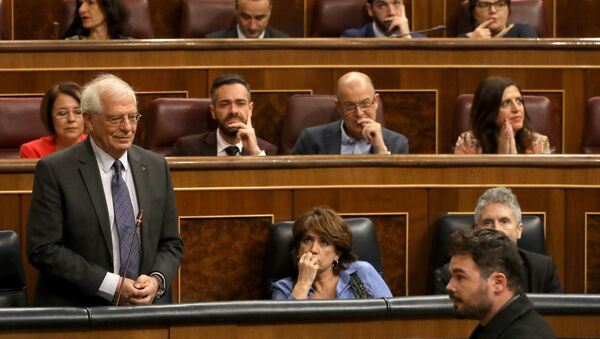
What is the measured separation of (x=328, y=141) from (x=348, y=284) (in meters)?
0.49

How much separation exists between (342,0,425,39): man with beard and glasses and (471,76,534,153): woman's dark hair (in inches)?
19.7

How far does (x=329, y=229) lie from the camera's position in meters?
1.92

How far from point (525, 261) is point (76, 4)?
133 centimetres

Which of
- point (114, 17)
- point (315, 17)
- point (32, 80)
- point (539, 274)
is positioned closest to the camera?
point (539, 274)

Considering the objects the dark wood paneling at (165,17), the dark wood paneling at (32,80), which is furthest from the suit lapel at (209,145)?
the dark wood paneling at (165,17)

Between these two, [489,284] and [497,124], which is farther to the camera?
[497,124]

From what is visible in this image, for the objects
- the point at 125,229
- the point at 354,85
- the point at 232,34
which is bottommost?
the point at 125,229

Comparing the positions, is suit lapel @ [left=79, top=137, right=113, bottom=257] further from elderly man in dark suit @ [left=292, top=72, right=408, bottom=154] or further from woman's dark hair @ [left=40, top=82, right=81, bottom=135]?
elderly man in dark suit @ [left=292, top=72, right=408, bottom=154]

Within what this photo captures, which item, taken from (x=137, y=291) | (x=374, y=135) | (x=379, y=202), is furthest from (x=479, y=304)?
(x=374, y=135)

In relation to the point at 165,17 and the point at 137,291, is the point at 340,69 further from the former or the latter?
the point at 137,291

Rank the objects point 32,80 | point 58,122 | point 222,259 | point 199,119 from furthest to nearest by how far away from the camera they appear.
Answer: point 32,80
point 199,119
point 58,122
point 222,259

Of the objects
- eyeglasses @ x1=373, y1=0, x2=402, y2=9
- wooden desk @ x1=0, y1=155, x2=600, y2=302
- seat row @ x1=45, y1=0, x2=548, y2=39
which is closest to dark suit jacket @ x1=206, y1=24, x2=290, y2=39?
seat row @ x1=45, y1=0, x2=548, y2=39

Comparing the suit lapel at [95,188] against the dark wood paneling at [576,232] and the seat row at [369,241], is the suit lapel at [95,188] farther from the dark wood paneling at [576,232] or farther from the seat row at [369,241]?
the dark wood paneling at [576,232]

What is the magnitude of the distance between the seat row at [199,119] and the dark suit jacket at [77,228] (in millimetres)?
691
